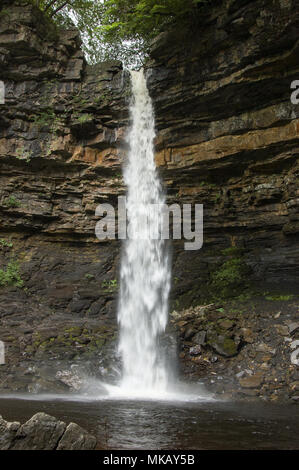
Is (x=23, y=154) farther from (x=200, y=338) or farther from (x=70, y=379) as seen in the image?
(x=200, y=338)

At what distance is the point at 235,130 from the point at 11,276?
30.1 feet

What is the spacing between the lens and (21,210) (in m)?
13.4

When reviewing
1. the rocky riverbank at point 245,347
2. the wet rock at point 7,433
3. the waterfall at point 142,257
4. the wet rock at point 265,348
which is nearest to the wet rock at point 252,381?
the rocky riverbank at point 245,347

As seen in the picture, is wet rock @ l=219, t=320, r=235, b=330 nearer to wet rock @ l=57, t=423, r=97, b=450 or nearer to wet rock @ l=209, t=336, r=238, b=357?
wet rock @ l=209, t=336, r=238, b=357

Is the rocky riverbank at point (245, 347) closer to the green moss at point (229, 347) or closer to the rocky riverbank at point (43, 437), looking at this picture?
the green moss at point (229, 347)

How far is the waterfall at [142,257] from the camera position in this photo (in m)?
10.2

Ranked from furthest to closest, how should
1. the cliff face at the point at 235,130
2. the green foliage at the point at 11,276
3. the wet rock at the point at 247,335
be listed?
the green foliage at the point at 11,276 → the cliff face at the point at 235,130 → the wet rock at the point at 247,335

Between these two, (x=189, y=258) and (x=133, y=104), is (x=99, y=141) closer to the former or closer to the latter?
(x=133, y=104)

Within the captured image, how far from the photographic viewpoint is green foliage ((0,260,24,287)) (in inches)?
489

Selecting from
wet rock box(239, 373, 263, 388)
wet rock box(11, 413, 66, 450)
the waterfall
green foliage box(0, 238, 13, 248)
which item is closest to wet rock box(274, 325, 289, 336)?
wet rock box(239, 373, 263, 388)

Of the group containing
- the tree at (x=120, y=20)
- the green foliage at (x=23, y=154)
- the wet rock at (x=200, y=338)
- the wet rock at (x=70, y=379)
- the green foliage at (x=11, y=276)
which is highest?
the tree at (x=120, y=20)

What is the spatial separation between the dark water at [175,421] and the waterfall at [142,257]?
3197 mm

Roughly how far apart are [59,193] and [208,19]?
25.8ft
